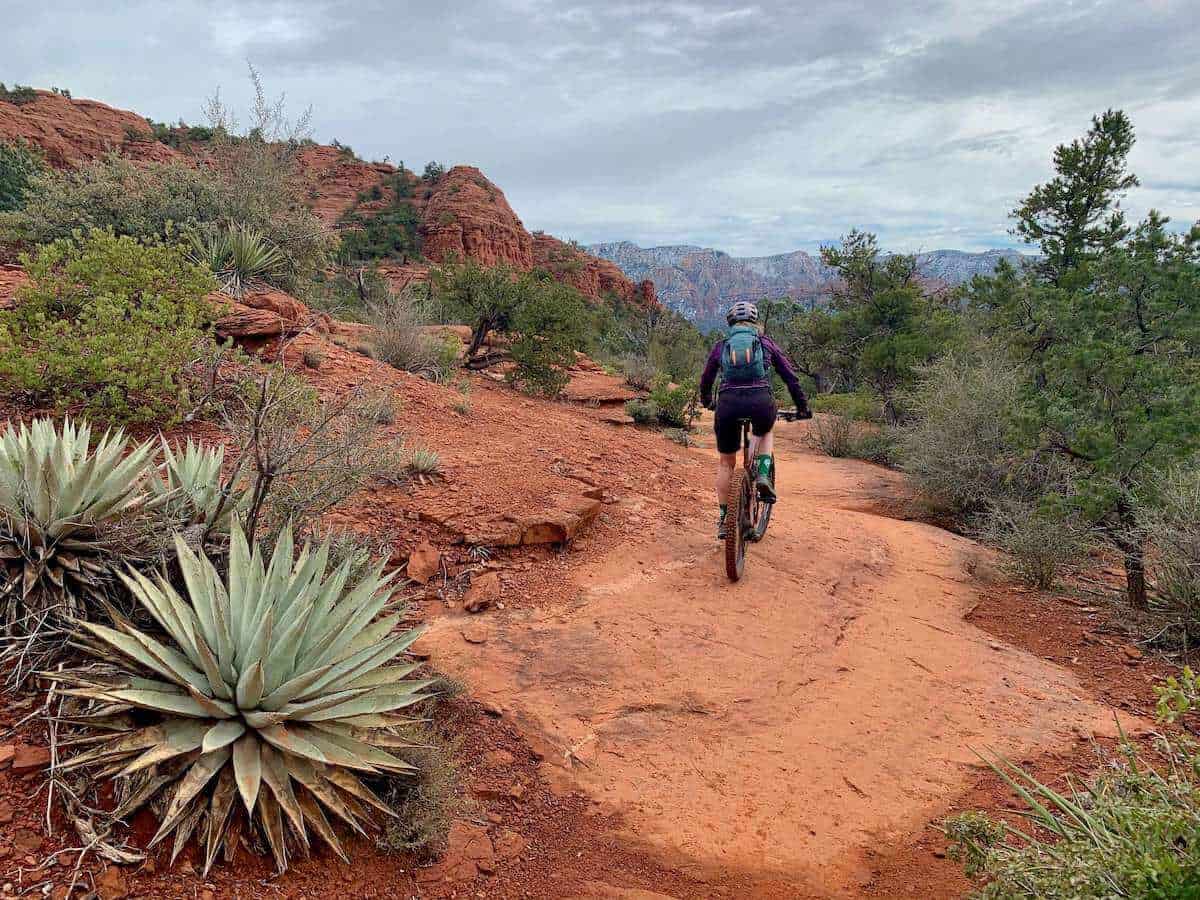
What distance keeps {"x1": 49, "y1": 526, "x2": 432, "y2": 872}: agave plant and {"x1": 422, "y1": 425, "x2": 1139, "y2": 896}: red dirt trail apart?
970mm

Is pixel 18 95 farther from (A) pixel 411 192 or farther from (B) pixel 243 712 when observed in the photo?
(B) pixel 243 712

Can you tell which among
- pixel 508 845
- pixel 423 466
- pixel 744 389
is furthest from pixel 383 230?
pixel 508 845

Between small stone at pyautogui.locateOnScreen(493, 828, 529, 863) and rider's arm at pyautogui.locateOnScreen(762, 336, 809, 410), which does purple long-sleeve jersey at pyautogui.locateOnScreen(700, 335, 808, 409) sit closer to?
rider's arm at pyautogui.locateOnScreen(762, 336, 809, 410)

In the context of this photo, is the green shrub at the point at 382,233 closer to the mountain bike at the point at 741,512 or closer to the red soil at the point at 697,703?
the red soil at the point at 697,703

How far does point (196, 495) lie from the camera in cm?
358

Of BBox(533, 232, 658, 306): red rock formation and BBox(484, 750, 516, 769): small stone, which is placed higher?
BBox(533, 232, 658, 306): red rock formation

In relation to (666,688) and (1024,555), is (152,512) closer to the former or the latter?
(666,688)

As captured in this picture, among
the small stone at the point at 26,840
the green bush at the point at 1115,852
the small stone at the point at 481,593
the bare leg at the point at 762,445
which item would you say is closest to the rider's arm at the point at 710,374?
the bare leg at the point at 762,445

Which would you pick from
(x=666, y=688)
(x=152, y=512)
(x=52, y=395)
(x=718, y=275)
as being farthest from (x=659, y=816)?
(x=718, y=275)

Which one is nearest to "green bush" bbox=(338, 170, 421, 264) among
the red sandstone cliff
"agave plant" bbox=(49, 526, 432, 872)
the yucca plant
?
the red sandstone cliff

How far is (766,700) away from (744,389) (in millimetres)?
2333

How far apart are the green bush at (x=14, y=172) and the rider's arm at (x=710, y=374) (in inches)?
865

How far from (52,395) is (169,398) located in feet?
2.62

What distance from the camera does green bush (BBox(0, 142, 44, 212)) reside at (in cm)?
2049
